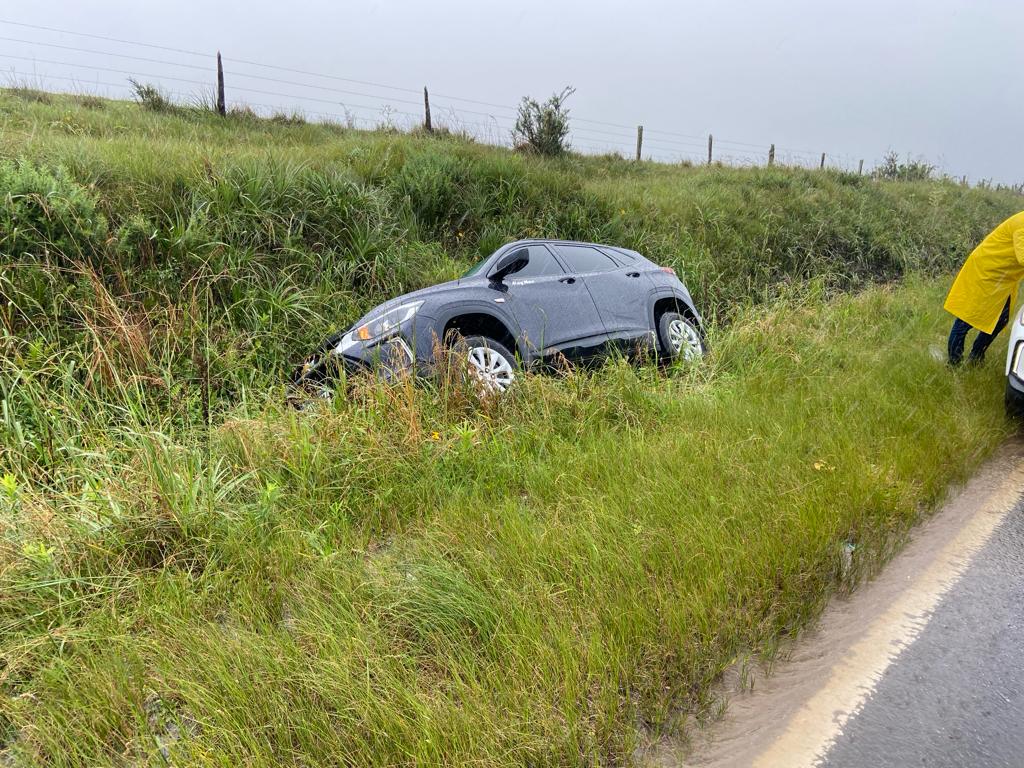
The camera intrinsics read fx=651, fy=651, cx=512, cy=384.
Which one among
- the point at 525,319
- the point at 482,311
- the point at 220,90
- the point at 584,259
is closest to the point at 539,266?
the point at 584,259

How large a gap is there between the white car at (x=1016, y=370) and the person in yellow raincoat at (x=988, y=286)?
3.38 feet

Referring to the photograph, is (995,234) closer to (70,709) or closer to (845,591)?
(845,591)

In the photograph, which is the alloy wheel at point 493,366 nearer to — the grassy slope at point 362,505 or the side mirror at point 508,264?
the grassy slope at point 362,505

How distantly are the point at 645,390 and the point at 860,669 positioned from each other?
297cm

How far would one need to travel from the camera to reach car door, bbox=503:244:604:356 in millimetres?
5932

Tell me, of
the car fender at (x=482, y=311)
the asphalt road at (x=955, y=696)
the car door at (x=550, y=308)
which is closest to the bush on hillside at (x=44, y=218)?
the car fender at (x=482, y=311)

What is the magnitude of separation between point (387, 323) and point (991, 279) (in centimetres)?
538

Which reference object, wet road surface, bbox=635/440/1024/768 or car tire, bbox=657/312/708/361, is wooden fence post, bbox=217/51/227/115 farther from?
wet road surface, bbox=635/440/1024/768

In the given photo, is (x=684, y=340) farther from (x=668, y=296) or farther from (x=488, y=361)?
(x=488, y=361)

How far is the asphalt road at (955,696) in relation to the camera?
7.06 ft

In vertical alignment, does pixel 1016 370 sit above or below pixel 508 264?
below

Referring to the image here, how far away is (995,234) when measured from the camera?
Result: 19.3 feet

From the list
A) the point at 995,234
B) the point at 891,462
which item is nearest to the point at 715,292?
the point at 995,234

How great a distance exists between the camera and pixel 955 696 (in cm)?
239
